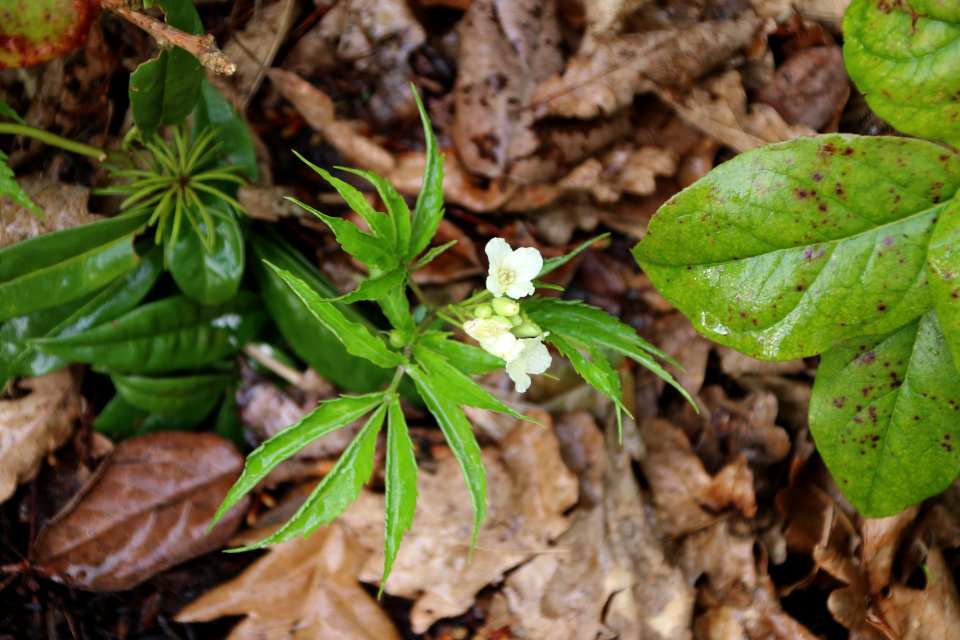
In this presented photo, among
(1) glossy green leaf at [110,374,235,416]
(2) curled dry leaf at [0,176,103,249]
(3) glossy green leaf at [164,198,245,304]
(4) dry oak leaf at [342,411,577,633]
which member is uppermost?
(2) curled dry leaf at [0,176,103,249]

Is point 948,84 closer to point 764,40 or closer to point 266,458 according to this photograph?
point 764,40

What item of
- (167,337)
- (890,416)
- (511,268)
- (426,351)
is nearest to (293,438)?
(426,351)

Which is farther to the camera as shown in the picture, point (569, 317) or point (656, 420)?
point (656, 420)

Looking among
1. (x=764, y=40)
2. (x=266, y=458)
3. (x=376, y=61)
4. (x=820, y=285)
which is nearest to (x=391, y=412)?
(x=266, y=458)

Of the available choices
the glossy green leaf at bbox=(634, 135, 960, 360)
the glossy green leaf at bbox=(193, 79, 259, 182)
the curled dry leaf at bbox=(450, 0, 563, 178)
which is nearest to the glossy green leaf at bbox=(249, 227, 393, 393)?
the glossy green leaf at bbox=(193, 79, 259, 182)

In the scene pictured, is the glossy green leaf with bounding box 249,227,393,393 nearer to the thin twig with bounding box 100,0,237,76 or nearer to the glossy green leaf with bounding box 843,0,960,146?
the thin twig with bounding box 100,0,237,76
